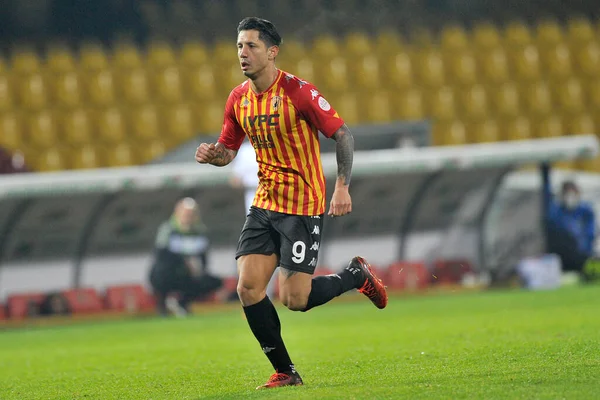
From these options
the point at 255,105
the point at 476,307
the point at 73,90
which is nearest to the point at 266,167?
the point at 255,105

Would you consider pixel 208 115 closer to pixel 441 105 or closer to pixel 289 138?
pixel 441 105

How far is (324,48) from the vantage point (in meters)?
18.0

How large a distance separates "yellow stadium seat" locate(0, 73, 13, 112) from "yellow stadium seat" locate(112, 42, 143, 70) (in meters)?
1.65

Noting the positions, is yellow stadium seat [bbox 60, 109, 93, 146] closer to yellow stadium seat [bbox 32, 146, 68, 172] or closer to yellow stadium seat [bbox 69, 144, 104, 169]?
yellow stadium seat [bbox 69, 144, 104, 169]

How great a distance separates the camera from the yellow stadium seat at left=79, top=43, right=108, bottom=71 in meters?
17.0

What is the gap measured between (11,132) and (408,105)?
6.42 m

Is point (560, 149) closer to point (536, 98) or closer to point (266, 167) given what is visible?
point (536, 98)

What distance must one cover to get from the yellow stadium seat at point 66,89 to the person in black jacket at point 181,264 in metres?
3.96

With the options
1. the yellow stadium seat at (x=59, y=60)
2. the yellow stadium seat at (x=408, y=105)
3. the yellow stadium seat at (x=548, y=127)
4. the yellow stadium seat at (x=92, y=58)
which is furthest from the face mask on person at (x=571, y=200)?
the yellow stadium seat at (x=59, y=60)

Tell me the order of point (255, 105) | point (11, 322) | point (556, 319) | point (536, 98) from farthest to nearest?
point (536, 98) → point (11, 322) → point (556, 319) → point (255, 105)

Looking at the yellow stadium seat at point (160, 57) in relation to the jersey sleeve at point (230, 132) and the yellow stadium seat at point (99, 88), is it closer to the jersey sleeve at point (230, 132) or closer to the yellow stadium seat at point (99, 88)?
the yellow stadium seat at point (99, 88)

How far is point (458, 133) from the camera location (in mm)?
17922

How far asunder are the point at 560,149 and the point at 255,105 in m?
9.50

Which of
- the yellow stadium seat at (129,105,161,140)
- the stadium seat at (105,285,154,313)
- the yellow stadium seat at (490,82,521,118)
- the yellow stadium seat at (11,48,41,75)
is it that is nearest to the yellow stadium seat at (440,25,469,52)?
the yellow stadium seat at (490,82,521,118)
